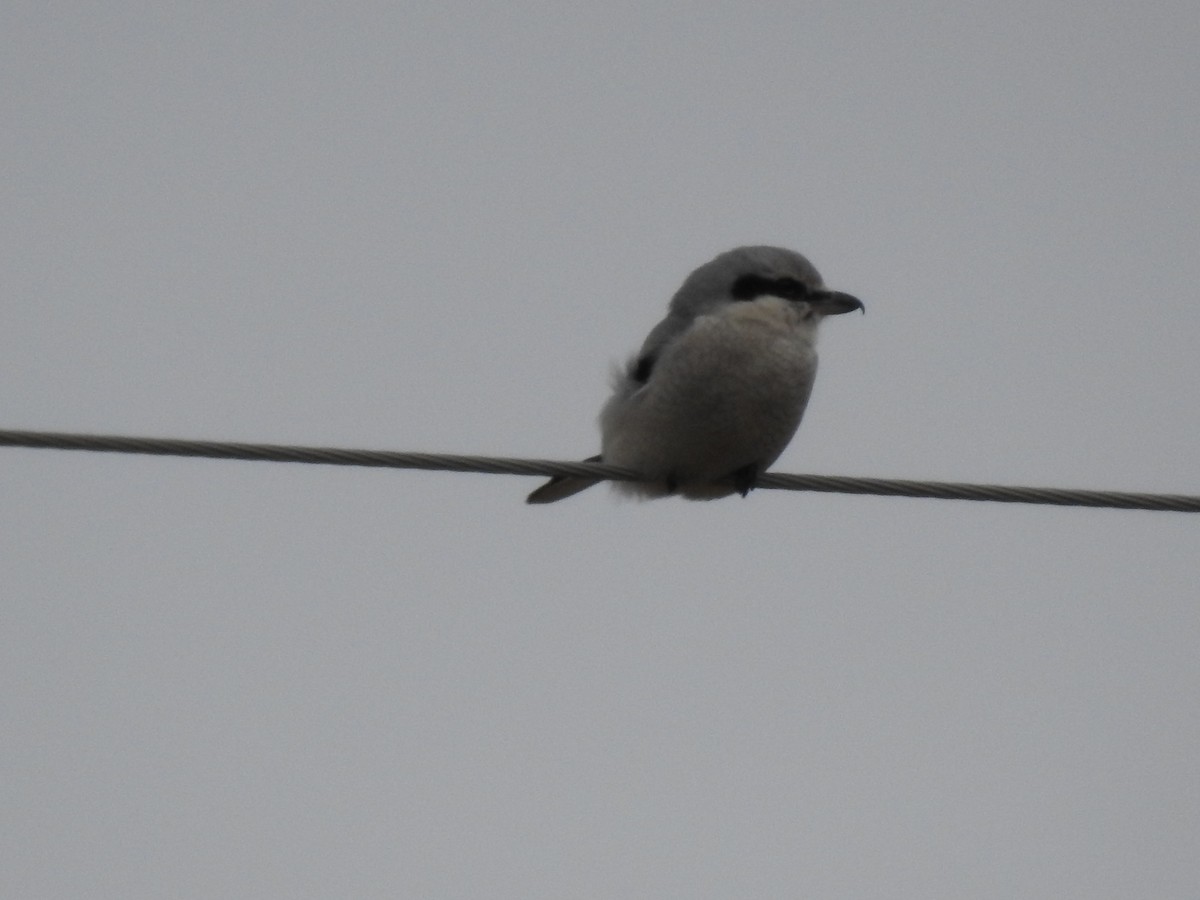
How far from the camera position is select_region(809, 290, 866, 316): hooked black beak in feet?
16.7

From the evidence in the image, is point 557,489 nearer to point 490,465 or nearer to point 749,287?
point 749,287

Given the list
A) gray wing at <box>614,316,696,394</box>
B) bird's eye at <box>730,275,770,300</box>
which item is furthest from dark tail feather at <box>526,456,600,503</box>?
bird's eye at <box>730,275,770,300</box>

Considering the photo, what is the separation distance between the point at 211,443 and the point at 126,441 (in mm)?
167

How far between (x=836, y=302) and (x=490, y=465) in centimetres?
176

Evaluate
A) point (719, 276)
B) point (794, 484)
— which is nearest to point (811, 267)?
point (719, 276)

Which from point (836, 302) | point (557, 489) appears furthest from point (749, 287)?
point (557, 489)

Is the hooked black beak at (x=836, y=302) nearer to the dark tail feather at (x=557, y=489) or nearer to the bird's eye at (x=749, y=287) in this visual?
→ the bird's eye at (x=749, y=287)

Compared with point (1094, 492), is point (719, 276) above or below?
above

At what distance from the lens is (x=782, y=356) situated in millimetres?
4859

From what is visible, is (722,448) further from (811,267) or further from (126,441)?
(126,441)

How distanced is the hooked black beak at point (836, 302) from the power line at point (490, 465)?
111 centimetres

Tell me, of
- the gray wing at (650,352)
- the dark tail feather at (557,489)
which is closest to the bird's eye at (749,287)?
the gray wing at (650,352)

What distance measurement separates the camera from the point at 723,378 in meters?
4.80

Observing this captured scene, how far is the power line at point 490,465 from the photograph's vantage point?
3.39 m
